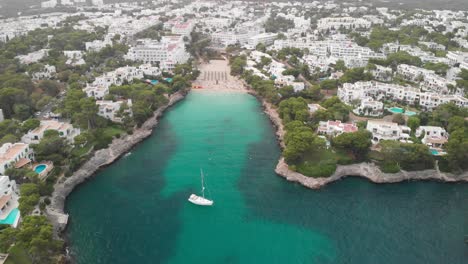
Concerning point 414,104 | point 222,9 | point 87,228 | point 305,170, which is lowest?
point 87,228

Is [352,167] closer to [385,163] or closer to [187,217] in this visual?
[385,163]

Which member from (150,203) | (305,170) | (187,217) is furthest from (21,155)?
(305,170)

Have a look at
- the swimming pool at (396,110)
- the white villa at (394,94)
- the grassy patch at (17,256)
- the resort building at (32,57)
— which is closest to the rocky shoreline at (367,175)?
the swimming pool at (396,110)

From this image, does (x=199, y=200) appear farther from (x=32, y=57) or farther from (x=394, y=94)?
(x=32, y=57)

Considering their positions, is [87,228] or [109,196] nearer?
[87,228]

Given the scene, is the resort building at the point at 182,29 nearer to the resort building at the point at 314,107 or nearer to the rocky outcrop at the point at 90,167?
the rocky outcrop at the point at 90,167

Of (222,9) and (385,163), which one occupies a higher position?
(222,9)

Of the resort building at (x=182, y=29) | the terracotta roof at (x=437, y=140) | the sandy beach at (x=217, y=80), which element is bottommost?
the terracotta roof at (x=437, y=140)
